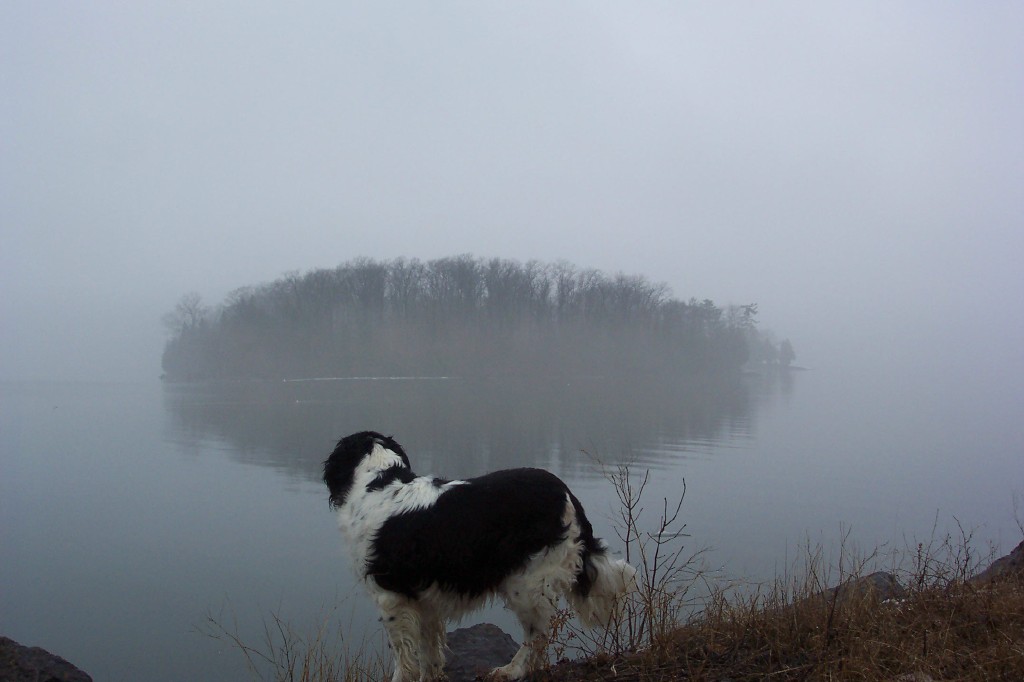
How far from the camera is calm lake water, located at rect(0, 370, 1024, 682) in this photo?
8414 millimetres

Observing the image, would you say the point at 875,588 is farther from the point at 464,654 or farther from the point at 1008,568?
the point at 464,654

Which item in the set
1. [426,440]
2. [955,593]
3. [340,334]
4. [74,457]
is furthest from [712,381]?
[955,593]

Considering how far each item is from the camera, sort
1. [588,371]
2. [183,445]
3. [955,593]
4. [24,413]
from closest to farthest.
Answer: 1. [955,593]
2. [183,445]
3. [24,413]
4. [588,371]

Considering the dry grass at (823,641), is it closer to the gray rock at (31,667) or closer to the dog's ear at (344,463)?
the dog's ear at (344,463)

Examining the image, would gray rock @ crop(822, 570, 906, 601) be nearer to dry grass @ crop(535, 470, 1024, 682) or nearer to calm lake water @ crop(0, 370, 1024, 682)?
dry grass @ crop(535, 470, 1024, 682)

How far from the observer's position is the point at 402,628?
455 cm

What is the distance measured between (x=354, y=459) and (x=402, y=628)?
4.04 feet

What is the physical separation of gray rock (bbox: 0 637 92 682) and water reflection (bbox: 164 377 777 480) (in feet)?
17.1

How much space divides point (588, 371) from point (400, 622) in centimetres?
6524

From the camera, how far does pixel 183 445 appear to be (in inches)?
915

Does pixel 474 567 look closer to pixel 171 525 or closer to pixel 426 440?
pixel 171 525

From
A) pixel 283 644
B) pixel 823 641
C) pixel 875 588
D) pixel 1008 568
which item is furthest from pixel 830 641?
pixel 283 644

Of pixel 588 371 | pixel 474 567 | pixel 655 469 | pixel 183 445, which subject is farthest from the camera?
pixel 588 371

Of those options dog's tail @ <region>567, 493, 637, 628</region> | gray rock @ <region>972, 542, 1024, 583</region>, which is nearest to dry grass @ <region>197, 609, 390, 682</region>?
dog's tail @ <region>567, 493, 637, 628</region>
